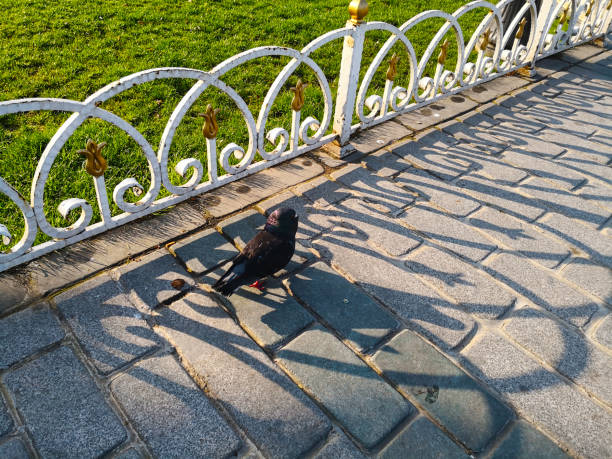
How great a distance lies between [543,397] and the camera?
97.8 inches

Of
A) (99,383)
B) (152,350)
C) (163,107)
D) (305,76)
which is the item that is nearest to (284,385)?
(152,350)

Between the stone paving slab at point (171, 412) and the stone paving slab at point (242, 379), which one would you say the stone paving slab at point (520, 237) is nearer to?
the stone paving slab at point (242, 379)

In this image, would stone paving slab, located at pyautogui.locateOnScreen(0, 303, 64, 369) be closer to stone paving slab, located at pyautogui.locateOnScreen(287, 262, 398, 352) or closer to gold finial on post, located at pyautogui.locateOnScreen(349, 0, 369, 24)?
stone paving slab, located at pyautogui.locateOnScreen(287, 262, 398, 352)

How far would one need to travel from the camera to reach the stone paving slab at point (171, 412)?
86.0 inches

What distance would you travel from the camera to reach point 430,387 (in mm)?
2480

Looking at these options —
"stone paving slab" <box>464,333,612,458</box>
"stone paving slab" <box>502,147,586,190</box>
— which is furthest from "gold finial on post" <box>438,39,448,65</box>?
"stone paving slab" <box>464,333,612,458</box>

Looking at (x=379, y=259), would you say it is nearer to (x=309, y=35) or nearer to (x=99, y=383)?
(x=99, y=383)

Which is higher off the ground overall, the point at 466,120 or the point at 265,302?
the point at 466,120

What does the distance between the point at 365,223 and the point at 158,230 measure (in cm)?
149

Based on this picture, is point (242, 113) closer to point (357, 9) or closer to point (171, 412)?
point (357, 9)

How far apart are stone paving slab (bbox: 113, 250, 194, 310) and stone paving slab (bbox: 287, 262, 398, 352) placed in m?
0.71

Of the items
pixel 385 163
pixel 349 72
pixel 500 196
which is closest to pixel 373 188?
pixel 385 163

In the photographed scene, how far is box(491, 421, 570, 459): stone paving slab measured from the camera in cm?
224

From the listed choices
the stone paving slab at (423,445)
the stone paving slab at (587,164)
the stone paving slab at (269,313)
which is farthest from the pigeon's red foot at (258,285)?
the stone paving slab at (587,164)
